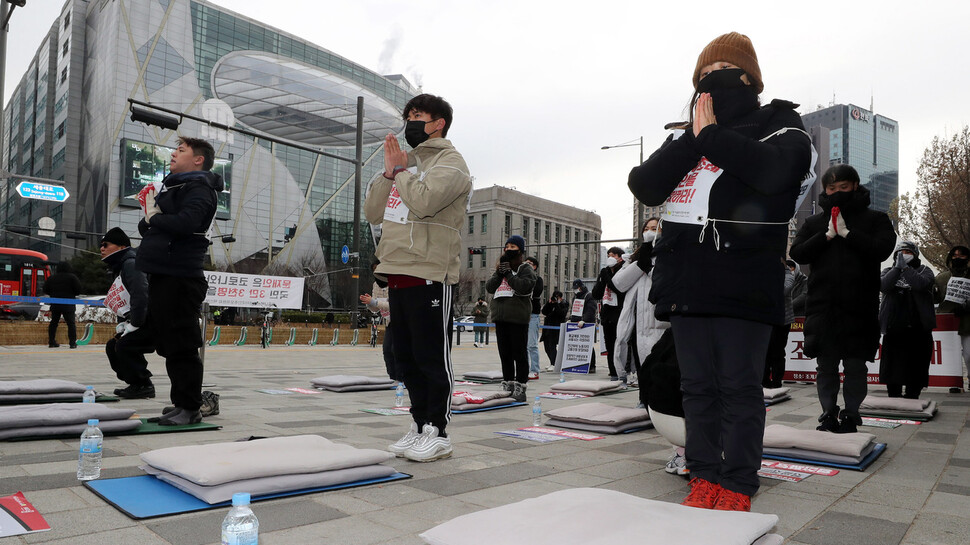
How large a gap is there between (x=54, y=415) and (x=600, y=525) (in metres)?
3.74

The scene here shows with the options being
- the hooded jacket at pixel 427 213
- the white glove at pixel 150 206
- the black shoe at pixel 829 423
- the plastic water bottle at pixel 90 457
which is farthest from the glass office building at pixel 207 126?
the black shoe at pixel 829 423

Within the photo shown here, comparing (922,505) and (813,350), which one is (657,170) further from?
(813,350)

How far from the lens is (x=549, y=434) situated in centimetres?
485

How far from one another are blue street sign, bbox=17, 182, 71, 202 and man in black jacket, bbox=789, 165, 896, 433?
26.5 meters

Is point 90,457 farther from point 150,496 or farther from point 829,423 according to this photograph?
point 829,423

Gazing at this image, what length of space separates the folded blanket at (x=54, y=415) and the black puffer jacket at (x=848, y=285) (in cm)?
529

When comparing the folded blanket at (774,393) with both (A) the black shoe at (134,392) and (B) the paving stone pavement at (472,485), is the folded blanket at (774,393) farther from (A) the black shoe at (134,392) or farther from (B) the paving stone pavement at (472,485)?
(A) the black shoe at (134,392)

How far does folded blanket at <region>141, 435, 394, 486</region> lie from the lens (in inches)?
108

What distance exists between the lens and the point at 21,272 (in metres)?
28.8

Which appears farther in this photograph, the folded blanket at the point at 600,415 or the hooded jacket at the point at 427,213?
the folded blanket at the point at 600,415

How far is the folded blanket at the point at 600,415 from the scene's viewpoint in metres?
5.11

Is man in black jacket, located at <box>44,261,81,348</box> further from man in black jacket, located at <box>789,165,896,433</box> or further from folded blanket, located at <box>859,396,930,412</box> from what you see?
folded blanket, located at <box>859,396,930,412</box>

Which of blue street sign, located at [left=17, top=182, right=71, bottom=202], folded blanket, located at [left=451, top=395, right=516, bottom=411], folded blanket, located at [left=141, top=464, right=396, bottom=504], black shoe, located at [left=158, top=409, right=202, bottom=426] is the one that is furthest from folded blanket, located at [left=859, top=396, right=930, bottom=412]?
blue street sign, located at [left=17, top=182, right=71, bottom=202]

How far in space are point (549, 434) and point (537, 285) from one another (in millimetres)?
3515
